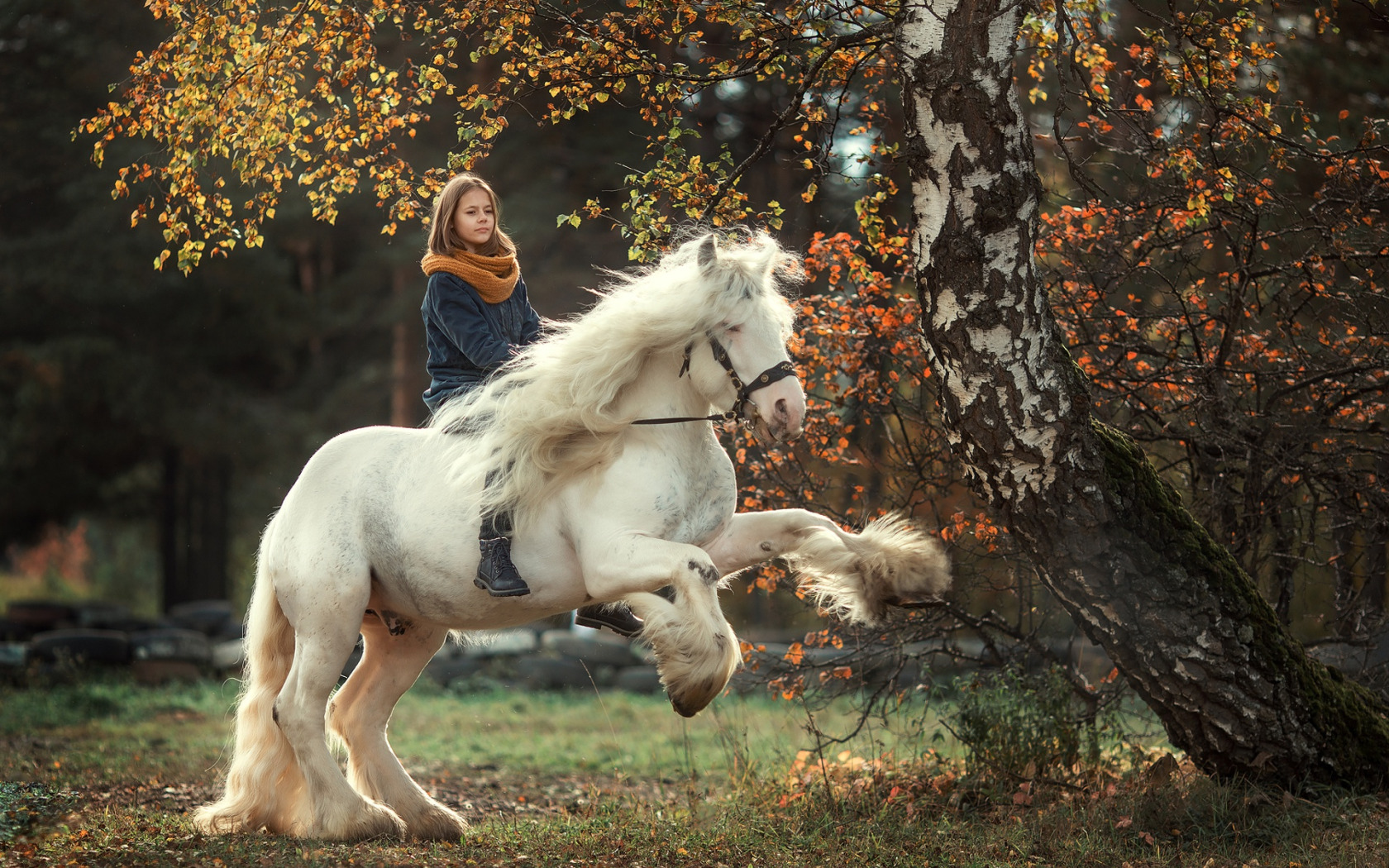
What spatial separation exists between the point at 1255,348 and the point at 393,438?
4279mm

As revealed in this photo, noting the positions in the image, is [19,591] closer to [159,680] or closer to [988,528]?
[159,680]

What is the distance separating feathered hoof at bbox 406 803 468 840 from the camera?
5.23 m

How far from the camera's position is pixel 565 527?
470 centimetres

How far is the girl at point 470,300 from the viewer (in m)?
4.96

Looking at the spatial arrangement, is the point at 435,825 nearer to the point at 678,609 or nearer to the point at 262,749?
the point at 262,749

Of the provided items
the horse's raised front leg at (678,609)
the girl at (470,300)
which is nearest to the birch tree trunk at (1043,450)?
the horse's raised front leg at (678,609)

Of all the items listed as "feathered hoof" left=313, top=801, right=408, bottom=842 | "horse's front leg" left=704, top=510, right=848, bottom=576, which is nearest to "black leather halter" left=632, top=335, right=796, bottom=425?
"horse's front leg" left=704, top=510, right=848, bottom=576

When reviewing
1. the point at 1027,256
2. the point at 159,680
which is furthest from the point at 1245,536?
the point at 159,680

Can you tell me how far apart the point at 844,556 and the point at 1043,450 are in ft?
3.00

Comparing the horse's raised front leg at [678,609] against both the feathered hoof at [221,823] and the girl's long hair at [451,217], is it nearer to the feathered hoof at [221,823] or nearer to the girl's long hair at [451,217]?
the girl's long hair at [451,217]

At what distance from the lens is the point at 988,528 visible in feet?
18.7

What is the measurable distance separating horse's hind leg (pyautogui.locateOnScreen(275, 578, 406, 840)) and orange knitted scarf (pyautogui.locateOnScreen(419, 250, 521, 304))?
1395 mm

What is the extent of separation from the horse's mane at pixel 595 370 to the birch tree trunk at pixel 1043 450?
0.74m

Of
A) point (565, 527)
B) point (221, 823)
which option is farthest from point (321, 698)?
point (565, 527)
